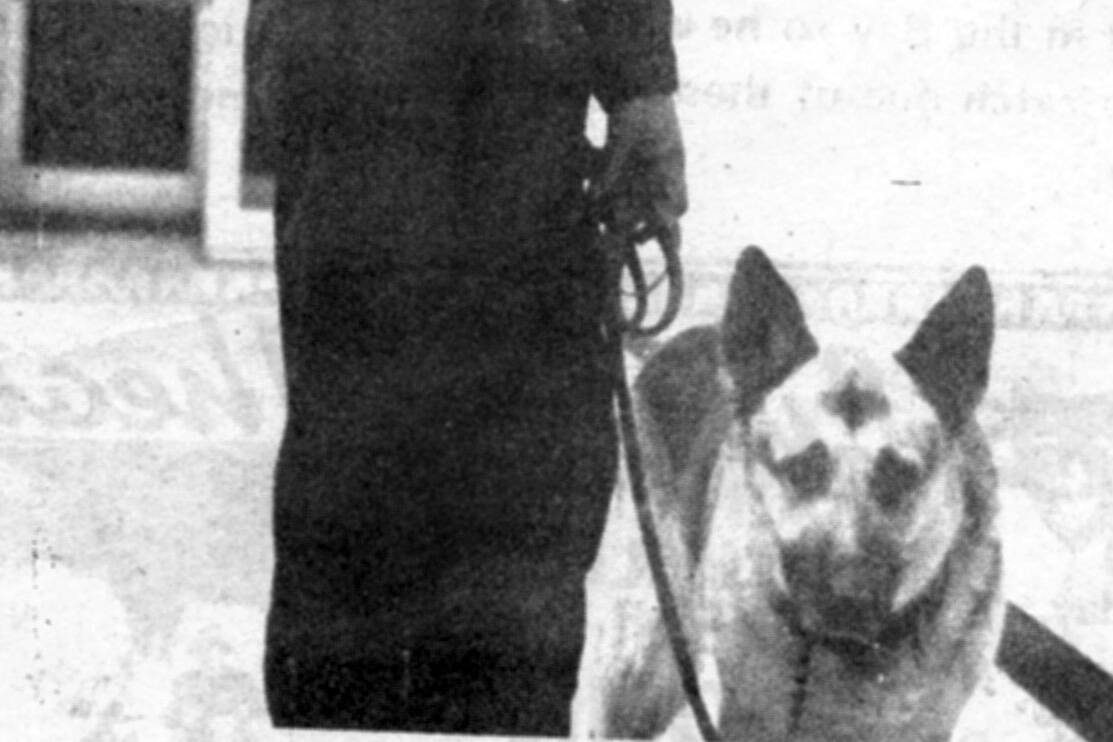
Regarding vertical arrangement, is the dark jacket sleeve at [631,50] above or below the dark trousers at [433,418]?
above

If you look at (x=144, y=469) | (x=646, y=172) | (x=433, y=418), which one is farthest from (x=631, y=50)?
(x=144, y=469)

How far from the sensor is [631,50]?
2.26 meters

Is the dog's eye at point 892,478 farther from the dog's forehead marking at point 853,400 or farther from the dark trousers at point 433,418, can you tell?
the dark trousers at point 433,418

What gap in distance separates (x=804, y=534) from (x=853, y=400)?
0.49 ft

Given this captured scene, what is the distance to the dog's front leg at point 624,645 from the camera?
2.29 meters

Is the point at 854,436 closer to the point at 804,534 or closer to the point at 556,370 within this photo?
the point at 804,534

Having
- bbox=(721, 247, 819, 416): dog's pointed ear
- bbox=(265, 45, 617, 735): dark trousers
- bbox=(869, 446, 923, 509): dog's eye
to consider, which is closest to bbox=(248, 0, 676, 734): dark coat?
bbox=(265, 45, 617, 735): dark trousers

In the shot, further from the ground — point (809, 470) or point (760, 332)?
point (760, 332)

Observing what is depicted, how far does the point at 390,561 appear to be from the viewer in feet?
7.40

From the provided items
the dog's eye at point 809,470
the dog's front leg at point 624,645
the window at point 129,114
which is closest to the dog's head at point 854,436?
the dog's eye at point 809,470

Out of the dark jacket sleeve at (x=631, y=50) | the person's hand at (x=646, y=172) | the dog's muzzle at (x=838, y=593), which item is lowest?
the dog's muzzle at (x=838, y=593)

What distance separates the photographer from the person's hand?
7.41 ft

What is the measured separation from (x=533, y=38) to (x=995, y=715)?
0.87 metres

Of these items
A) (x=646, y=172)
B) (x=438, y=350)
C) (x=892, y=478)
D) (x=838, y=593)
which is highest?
(x=646, y=172)
